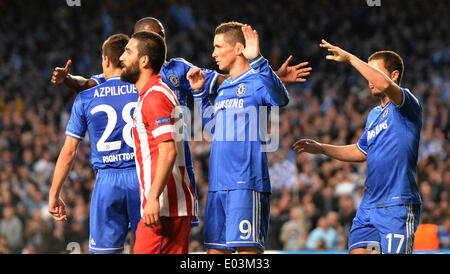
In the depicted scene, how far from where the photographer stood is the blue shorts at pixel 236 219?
199 inches

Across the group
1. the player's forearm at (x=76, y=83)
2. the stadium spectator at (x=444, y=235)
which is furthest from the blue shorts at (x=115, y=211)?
the stadium spectator at (x=444, y=235)

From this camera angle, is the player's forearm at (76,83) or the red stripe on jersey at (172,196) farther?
the player's forearm at (76,83)

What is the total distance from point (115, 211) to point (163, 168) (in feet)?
4.58

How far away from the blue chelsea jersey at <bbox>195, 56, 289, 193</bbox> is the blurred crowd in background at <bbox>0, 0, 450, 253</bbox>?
197 inches

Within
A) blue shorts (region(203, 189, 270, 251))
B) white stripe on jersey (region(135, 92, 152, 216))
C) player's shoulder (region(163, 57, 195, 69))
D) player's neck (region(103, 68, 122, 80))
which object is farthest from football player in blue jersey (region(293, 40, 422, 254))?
player's neck (region(103, 68, 122, 80))

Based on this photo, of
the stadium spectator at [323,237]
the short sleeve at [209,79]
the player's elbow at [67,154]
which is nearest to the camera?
the player's elbow at [67,154]

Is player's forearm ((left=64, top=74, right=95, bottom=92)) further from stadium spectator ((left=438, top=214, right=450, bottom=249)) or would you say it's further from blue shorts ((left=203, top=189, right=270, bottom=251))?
stadium spectator ((left=438, top=214, right=450, bottom=249))

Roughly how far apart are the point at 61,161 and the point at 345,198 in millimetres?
6534

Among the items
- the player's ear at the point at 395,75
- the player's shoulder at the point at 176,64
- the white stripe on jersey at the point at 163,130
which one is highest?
the player's shoulder at the point at 176,64

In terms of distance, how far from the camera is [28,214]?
37.2 ft

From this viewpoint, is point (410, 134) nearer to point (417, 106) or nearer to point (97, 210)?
point (417, 106)

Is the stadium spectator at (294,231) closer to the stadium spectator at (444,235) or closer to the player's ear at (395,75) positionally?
the stadium spectator at (444,235)

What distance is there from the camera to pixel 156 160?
434 centimetres

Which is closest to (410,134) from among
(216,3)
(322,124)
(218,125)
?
(218,125)
